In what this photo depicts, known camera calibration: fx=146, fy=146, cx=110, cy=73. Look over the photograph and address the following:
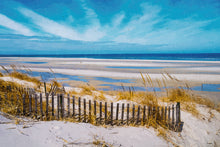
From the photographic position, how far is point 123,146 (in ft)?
8.82

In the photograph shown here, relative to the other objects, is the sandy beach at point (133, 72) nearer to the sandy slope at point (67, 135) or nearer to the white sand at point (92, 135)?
the white sand at point (92, 135)

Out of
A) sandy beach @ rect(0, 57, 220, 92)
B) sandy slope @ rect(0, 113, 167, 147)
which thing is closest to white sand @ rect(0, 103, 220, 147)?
sandy slope @ rect(0, 113, 167, 147)

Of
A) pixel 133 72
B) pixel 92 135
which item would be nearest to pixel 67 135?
pixel 92 135

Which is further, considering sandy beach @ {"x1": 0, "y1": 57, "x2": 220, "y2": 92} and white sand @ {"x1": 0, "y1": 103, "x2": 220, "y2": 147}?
sandy beach @ {"x1": 0, "y1": 57, "x2": 220, "y2": 92}

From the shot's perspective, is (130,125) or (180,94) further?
(180,94)

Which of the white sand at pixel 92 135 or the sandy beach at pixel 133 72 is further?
the sandy beach at pixel 133 72

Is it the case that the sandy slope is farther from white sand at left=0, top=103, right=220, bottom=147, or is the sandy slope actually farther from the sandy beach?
the sandy beach

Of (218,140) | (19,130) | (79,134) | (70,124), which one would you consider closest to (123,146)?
(79,134)

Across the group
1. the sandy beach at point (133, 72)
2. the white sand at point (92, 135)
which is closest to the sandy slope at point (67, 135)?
the white sand at point (92, 135)

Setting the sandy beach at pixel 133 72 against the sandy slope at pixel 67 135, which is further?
the sandy beach at pixel 133 72

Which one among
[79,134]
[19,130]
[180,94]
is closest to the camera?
[19,130]

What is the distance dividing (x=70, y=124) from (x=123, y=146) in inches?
49.0

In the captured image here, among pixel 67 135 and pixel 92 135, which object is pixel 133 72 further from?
pixel 67 135

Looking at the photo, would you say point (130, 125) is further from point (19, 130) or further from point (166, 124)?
point (19, 130)
